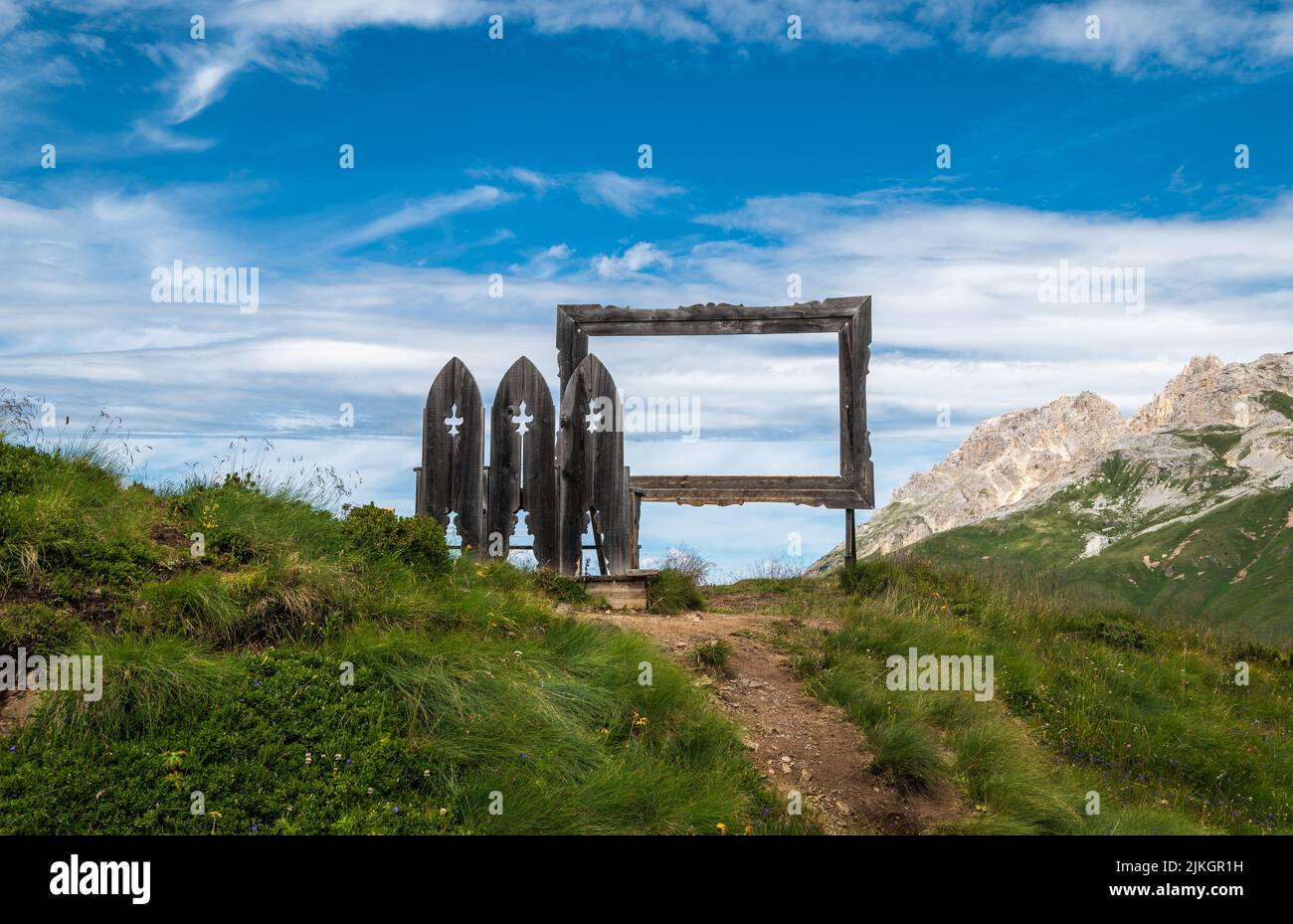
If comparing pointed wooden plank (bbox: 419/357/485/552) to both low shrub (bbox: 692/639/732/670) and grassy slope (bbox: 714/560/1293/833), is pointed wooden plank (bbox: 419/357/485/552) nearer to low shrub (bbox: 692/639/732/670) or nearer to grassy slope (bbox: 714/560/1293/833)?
grassy slope (bbox: 714/560/1293/833)

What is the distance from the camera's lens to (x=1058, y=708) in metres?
9.87

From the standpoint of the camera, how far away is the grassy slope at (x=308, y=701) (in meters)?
5.62

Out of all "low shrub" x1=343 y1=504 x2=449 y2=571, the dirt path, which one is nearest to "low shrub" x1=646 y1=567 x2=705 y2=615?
the dirt path

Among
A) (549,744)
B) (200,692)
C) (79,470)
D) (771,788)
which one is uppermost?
(79,470)

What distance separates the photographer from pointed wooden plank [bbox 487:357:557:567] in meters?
12.8

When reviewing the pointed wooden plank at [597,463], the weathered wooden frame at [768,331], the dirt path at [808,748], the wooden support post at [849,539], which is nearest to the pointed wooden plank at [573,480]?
the pointed wooden plank at [597,463]

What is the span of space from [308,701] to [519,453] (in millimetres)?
6895

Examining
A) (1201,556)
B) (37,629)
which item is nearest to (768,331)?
(37,629)

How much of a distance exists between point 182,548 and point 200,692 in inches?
99.4

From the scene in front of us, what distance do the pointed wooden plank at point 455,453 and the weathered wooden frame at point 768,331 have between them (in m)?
2.65
